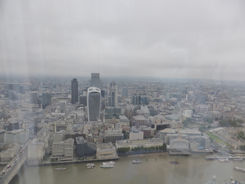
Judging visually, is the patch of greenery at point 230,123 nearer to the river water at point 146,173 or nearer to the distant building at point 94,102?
the river water at point 146,173

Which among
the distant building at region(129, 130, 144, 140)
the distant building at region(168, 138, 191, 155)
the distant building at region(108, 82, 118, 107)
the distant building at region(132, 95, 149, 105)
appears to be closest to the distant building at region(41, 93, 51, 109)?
the distant building at region(129, 130, 144, 140)

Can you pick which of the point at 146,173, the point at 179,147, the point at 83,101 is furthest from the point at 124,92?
the point at 146,173

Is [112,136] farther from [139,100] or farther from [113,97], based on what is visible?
[139,100]

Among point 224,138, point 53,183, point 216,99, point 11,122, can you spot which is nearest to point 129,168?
point 53,183

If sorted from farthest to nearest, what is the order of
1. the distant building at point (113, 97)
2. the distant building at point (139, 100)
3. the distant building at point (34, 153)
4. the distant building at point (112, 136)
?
the distant building at point (139, 100), the distant building at point (113, 97), the distant building at point (112, 136), the distant building at point (34, 153)

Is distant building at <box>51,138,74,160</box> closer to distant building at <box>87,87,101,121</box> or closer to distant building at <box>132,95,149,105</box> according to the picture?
distant building at <box>87,87,101,121</box>

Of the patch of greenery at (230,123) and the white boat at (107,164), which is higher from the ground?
the patch of greenery at (230,123)

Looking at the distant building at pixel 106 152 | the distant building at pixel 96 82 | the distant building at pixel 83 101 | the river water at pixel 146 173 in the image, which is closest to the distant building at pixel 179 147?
the river water at pixel 146 173
